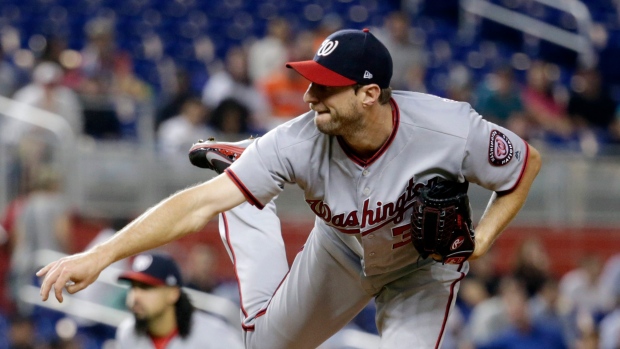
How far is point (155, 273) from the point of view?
5.48m

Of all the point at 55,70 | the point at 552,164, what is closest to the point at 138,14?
the point at 55,70

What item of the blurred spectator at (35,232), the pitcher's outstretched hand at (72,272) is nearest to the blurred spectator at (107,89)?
the blurred spectator at (35,232)

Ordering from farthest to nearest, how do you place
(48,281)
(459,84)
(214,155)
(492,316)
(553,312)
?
(459,84), (553,312), (492,316), (214,155), (48,281)

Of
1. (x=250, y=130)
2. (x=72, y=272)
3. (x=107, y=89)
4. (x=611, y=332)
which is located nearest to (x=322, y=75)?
(x=72, y=272)

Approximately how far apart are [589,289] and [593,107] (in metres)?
2.57

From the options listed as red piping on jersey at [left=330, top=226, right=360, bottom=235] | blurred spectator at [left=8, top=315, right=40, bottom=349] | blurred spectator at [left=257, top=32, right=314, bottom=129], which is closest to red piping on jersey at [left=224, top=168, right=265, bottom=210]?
red piping on jersey at [left=330, top=226, right=360, bottom=235]

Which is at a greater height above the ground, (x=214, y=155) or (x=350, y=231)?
(x=214, y=155)

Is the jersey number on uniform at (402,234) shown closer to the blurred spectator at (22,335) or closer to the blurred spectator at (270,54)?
the blurred spectator at (22,335)

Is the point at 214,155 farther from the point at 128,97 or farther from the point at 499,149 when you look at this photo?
the point at 128,97

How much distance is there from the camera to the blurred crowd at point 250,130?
330 inches

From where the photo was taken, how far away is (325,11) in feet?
44.3

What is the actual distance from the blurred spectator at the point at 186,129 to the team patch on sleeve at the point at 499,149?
530 cm

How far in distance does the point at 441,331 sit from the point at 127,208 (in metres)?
5.16

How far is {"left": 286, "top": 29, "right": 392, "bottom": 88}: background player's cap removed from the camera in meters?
3.83
